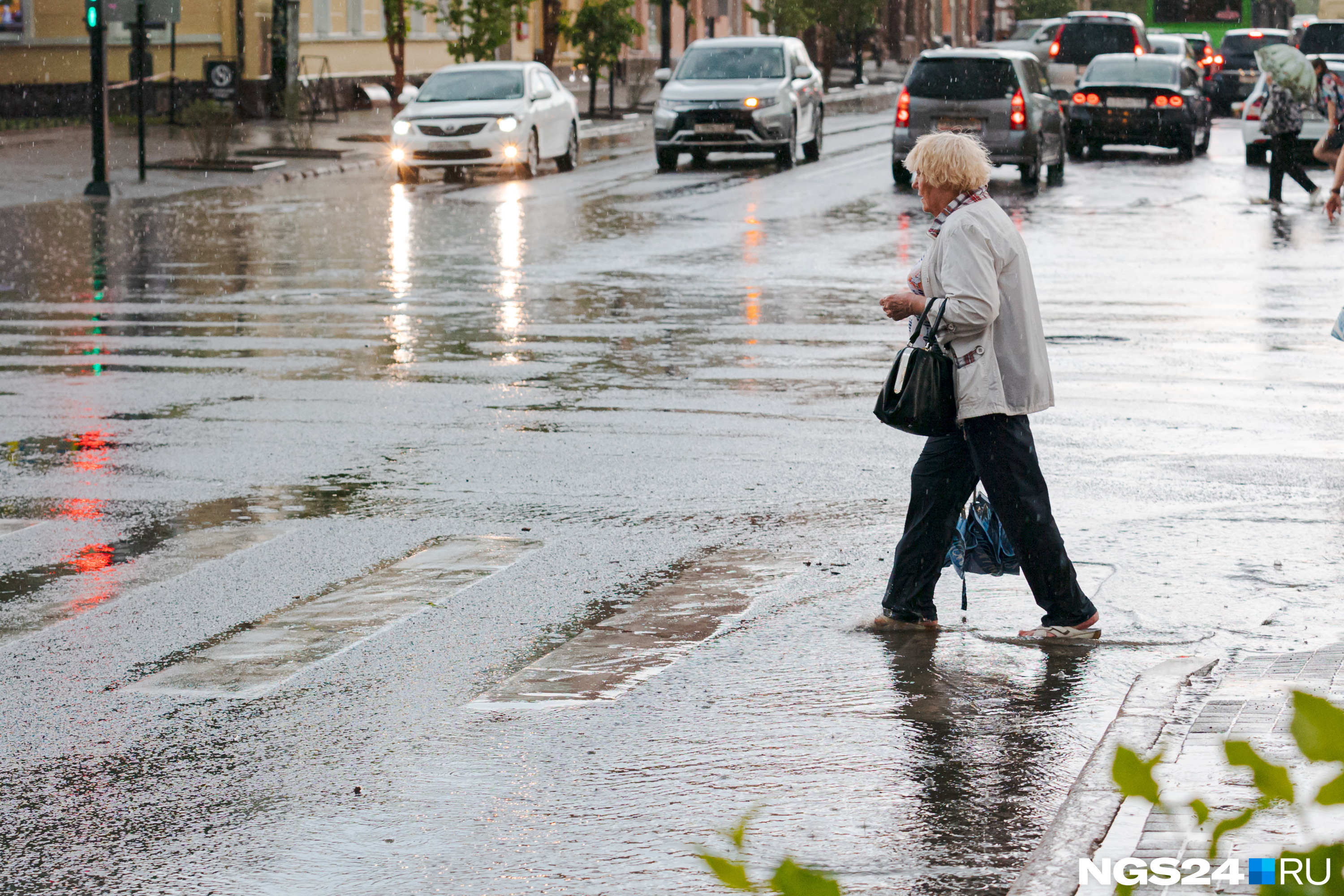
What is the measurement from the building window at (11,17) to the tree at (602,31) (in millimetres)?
10663

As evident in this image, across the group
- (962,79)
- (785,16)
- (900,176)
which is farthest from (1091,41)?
(785,16)

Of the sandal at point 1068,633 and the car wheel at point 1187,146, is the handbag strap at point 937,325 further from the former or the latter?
the car wheel at point 1187,146

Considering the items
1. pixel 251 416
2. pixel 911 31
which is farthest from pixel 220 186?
pixel 911 31

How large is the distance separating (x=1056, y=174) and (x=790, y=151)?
433cm

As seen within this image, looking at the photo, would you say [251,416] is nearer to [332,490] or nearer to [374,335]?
[332,490]

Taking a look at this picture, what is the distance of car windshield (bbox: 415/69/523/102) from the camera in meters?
29.1

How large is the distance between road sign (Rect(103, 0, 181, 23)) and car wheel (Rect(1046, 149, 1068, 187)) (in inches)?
464

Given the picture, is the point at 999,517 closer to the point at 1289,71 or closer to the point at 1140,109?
the point at 1289,71

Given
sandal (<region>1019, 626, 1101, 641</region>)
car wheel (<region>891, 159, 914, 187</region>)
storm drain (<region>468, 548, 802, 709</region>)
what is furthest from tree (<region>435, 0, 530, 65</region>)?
sandal (<region>1019, 626, 1101, 641</region>)

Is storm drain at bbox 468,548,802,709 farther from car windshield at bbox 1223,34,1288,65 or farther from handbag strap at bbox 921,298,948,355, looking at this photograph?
car windshield at bbox 1223,34,1288,65

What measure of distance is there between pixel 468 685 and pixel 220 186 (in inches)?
873

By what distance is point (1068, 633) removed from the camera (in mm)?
6293
